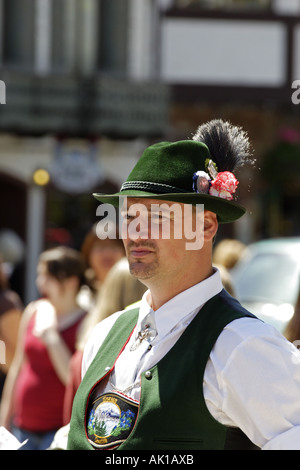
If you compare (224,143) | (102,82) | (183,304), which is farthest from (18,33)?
(183,304)

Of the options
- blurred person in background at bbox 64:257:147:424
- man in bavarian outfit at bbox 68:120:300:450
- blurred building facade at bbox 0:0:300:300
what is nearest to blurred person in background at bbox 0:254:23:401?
blurred person in background at bbox 64:257:147:424

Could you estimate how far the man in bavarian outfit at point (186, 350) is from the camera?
1970mm

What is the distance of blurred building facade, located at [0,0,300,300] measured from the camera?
1096 cm

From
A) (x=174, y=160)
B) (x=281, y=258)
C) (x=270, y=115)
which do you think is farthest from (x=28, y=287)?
(x=174, y=160)

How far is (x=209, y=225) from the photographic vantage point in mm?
2223

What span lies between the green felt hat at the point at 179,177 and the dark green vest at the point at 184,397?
242 mm

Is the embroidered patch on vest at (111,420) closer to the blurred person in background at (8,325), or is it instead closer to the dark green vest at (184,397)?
the dark green vest at (184,397)

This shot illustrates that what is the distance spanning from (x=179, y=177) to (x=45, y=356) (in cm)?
238

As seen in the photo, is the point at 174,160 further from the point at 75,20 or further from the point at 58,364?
the point at 75,20

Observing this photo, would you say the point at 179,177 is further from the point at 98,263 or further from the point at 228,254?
the point at 228,254

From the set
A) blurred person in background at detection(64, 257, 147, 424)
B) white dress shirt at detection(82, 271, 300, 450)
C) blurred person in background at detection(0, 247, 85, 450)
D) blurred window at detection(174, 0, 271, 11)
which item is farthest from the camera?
blurred window at detection(174, 0, 271, 11)

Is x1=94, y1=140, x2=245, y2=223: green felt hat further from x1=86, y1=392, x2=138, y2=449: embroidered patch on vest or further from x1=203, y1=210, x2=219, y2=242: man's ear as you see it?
x1=86, y1=392, x2=138, y2=449: embroidered patch on vest

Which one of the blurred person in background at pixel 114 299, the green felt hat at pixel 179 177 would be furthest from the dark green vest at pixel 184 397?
the blurred person in background at pixel 114 299

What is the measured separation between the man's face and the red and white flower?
0.08 m
